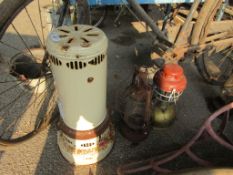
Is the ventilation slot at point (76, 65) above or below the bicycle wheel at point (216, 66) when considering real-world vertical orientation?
above

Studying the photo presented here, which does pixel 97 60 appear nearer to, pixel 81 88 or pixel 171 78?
pixel 81 88

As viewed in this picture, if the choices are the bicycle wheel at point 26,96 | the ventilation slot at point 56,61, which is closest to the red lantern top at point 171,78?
the ventilation slot at point 56,61

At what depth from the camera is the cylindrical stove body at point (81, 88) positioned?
155 cm

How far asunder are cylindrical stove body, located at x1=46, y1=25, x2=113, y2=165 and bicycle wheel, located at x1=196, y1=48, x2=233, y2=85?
158 centimetres

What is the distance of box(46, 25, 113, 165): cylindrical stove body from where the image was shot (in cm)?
155

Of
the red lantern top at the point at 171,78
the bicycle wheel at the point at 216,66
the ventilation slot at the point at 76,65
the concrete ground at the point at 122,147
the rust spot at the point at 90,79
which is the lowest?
the concrete ground at the point at 122,147

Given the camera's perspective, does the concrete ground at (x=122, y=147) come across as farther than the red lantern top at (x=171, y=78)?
Yes

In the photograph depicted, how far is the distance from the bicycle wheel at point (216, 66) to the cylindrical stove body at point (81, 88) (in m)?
1.58

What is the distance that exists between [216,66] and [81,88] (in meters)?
2.37

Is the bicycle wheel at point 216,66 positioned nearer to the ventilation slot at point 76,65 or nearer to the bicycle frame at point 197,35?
the bicycle frame at point 197,35

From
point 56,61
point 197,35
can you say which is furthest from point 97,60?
point 197,35

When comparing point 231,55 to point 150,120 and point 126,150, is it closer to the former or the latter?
point 150,120

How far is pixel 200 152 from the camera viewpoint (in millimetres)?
2393

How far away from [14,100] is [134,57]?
5.47 ft
